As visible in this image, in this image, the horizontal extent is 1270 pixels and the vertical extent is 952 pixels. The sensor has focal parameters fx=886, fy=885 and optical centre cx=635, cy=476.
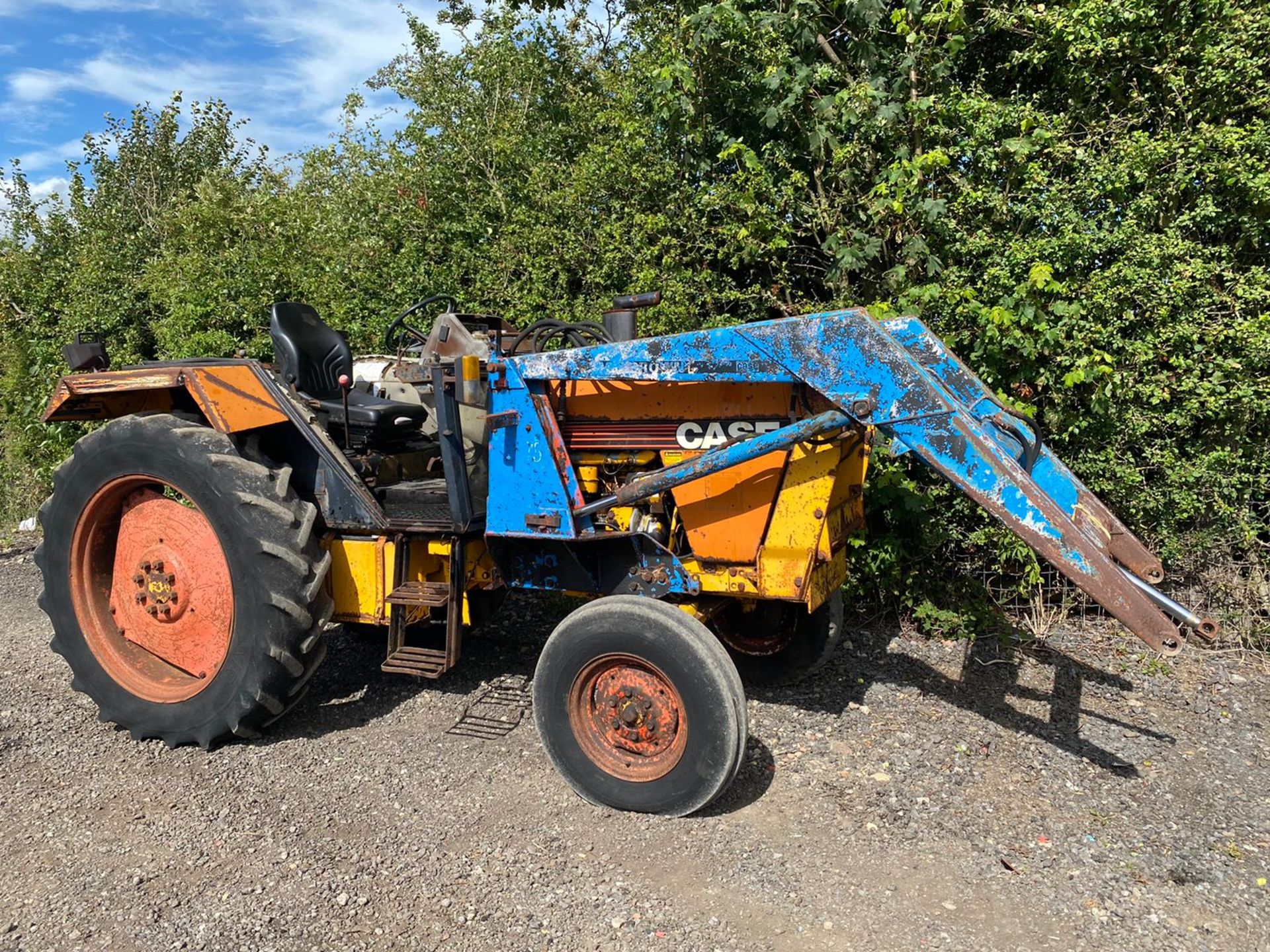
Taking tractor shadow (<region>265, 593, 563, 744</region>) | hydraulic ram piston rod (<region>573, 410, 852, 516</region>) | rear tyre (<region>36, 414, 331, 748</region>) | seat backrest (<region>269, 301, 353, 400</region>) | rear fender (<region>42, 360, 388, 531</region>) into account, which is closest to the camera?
hydraulic ram piston rod (<region>573, 410, 852, 516</region>)

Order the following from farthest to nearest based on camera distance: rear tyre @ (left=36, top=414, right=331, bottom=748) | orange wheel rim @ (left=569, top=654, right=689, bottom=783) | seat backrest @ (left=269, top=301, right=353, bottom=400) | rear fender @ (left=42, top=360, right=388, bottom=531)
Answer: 1. seat backrest @ (left=269, top=301, right=353, bottom=400)
2. rear fender @ (left=42, top=360, right=388, bottom=531)
3. rear tyre @ (left=36, top=414, right=331, bottom=748)
4. orange wheel rim @ (left=569, top=654, right=689, bottom=783)

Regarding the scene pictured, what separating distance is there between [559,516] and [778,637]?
1448 mm

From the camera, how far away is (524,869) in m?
3.05

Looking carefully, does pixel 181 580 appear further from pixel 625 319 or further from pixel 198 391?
pixel 625 319

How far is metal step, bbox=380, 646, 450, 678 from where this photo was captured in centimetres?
388

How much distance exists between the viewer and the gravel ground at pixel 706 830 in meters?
2.76

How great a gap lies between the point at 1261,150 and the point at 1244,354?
1.05m

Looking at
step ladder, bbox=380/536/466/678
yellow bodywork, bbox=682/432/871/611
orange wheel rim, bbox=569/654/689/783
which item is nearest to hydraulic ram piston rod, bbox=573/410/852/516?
yellow bodywork, bbox=682/432/871/611

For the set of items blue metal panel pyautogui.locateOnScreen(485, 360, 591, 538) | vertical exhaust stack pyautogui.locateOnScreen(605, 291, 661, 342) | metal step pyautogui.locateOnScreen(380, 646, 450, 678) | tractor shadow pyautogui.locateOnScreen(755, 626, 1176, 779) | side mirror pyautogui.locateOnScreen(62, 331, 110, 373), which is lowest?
tractor shadow pyautogui.locateOnScreen(755, 626, 1176, 779)

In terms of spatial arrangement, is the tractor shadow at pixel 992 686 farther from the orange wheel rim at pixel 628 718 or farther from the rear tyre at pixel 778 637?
the orange wheel rim at pixel 628 718

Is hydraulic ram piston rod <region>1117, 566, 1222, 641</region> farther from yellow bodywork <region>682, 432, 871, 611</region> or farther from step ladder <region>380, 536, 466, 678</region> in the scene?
step ladder <region>380, 536, 466, 678</region>

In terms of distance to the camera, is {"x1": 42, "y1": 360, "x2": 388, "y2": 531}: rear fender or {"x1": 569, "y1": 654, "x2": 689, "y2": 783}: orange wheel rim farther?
{"x1": 42, "y1": 360, "x2": 388, "y2": 531}: rear fender

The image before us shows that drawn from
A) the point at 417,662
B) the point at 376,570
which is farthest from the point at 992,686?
the point at 376,570

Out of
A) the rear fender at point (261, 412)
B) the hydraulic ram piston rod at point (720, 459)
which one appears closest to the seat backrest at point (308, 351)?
the rear fender at point (261, 412)
